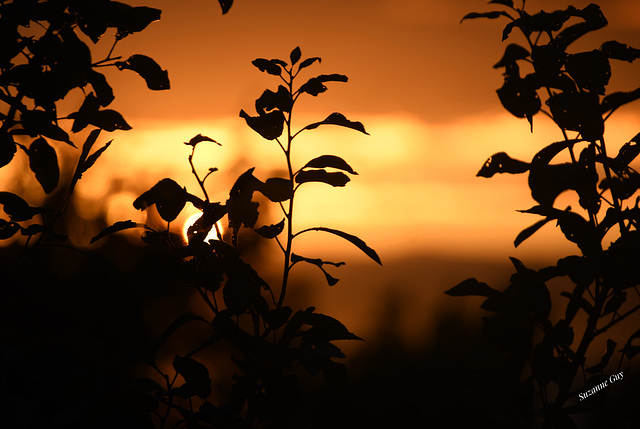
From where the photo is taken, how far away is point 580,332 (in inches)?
98.9

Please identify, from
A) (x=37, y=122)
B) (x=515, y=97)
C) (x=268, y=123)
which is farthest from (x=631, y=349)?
(x=37, y=122)

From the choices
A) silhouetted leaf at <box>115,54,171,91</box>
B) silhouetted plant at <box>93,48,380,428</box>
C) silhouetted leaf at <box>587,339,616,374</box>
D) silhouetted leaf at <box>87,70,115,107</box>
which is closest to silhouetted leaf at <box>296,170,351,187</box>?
silhouetted plant at <box>93,48,380,428</box>

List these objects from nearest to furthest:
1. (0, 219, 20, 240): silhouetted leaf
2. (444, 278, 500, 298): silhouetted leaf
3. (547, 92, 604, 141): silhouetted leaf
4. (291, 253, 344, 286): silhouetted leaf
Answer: (0, 219, 20, 240): silhouetted leaf < (291, 253, 344, 286): silhouetted leaf < (547, 92, 604, 141): silhouetted leaf < (444, 278, 500, 298): silhouetted leaf

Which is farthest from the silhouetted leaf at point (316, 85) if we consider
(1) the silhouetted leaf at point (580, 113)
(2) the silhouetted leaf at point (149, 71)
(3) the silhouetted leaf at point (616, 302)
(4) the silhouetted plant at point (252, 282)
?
(3) the silhouetted leaf at point (616, 302)

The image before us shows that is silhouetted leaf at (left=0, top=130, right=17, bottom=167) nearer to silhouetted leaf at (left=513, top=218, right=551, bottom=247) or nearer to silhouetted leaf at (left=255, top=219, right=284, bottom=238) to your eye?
silhouetted leaf at (left=255, top=219, right=284, bottom=238)

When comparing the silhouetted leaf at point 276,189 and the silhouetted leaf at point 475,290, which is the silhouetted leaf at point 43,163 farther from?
the silhouetted leaf at point 475,290

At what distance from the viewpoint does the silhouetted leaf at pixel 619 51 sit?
95.7 inches

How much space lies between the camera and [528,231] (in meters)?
2.70

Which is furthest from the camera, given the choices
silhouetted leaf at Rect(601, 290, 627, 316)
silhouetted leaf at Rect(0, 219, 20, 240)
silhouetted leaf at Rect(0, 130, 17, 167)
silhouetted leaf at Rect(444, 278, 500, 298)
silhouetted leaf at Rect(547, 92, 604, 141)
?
silhouetted leaf at Rect(601, 290, 627, 316)

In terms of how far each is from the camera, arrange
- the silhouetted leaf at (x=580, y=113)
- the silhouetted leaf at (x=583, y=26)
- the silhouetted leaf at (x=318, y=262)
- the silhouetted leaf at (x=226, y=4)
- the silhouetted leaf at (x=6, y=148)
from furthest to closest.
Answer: the silhouetted leaf at (x=583, y=26) → the silhouetted leaf at (x=580, y=113) → the silhouetted leaf at (x=318, y=262) → the silhouetted leaf at (x=6, y=148) → the silhouetted leaf at (x=226, y=4)

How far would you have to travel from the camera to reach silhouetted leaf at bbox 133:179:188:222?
2094 millimetres

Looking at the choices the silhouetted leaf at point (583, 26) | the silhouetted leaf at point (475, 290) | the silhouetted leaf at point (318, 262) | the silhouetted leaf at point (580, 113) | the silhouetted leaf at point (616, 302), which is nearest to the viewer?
the silhouetted leaf at point (318, 262)

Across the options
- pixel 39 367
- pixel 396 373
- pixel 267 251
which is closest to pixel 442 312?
pixel 396 373

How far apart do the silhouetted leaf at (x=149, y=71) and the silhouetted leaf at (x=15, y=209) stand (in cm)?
56
